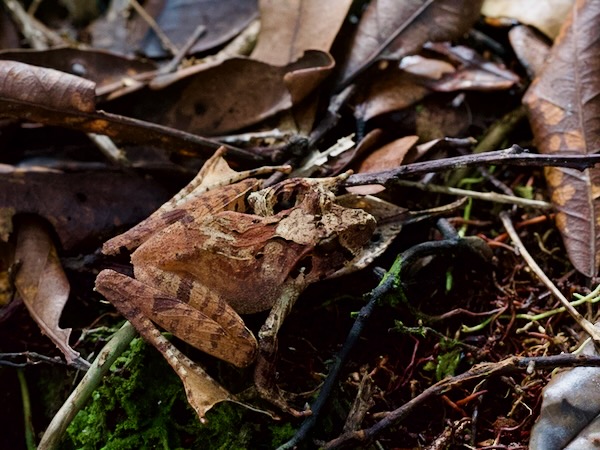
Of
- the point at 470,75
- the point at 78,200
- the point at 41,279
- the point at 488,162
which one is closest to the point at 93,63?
the point at 78,200

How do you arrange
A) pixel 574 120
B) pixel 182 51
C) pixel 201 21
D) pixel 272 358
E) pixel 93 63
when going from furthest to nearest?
pixel 201 21 → pixel 182 51 → pixel 93 63 → pixel 574 120 → pixel 272 358

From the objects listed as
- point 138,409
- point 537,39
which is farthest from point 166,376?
point 537,39

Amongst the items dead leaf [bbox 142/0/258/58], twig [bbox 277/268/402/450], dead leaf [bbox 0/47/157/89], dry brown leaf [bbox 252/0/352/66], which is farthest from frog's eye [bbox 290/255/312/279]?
dead leaf [bbox 142/0/258/58]

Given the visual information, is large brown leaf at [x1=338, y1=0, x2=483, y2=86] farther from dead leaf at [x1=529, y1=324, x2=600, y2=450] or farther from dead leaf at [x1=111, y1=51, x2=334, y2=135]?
dead leaf at [x1=529, y1=324, x2=600, y2=450]

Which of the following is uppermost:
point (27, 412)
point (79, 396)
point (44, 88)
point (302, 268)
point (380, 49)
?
point (380, 49)

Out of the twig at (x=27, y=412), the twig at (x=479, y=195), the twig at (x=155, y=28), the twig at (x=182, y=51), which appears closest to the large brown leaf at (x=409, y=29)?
the twig at (x=479, y=195)

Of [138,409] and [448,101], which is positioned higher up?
[448,101]

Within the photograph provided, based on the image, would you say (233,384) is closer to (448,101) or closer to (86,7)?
(448,101)

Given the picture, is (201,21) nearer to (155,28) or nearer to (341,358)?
(155,28)
